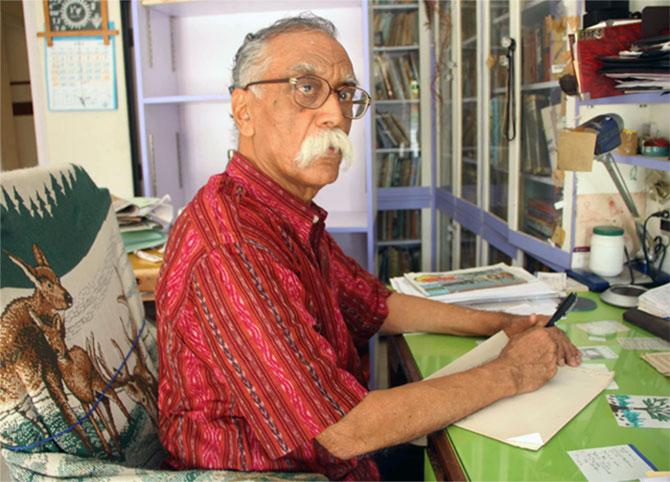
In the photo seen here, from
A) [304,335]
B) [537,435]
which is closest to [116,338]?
[304,335]

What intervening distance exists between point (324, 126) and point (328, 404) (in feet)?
1.76

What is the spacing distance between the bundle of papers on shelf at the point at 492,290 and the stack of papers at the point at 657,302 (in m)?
0.20

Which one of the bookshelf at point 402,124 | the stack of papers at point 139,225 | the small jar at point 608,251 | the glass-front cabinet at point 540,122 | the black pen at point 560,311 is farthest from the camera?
the bookshelf at point 402,124

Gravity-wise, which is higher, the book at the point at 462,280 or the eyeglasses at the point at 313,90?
the eyeglasses at the point at 313,90

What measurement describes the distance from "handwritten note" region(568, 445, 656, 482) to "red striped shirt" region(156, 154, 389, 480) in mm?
329

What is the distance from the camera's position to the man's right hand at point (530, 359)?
3.33 ft

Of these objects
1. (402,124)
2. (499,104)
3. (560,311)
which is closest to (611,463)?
(560,311)

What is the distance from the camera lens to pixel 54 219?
96 cm

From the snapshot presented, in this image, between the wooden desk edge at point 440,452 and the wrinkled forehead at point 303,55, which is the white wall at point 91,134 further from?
the wooden desk edge at point 440,452

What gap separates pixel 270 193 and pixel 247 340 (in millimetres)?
310

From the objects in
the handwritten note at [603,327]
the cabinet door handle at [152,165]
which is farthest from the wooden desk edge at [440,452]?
the cabinet door handle at [152,165]

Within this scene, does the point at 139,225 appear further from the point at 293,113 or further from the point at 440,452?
the point at 440,452

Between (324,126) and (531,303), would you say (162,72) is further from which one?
(531,303)

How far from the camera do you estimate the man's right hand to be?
1014 mm
